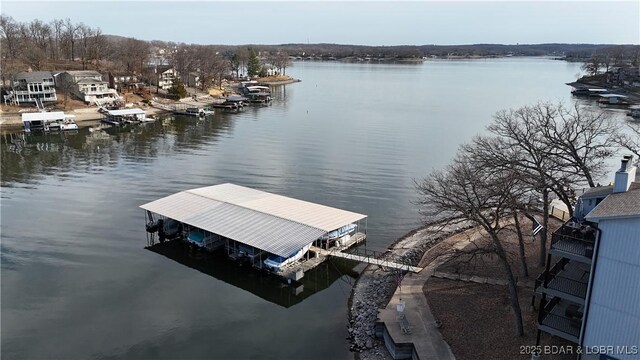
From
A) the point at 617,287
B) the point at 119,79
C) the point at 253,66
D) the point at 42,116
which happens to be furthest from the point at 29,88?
the point at 617,287

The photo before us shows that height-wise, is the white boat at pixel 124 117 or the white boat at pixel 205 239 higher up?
the white boat at pixel 124 117

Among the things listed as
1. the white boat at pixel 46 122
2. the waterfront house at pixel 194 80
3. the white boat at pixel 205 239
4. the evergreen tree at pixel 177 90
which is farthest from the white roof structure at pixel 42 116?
the white boat at pixel 205 239

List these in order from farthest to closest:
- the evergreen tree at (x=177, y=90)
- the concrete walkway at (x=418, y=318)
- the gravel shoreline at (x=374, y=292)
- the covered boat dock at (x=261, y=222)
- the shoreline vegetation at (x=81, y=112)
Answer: the evergreen tree at (x=177, y=90) → the shoreline vegetation at (x=81, y=112) → the covered boat dock at (x=261, y=222) → the gravel shoreline at (x=374, y=292) → the concrete walkway at (x=418, y=318)

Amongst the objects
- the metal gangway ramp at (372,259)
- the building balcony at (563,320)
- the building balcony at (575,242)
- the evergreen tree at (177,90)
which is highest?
the evergreen tree at (177,90)

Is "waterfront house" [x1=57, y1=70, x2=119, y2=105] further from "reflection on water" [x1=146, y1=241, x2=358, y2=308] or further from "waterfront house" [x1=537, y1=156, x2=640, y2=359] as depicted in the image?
"waterfront house" [x1=537, y1=156, x2=640, y2=359]

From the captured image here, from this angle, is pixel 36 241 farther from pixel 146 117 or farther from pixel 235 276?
pixel 146 117

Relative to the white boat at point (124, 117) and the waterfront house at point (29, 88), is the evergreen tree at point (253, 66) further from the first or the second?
the white boat at point (124, 117)

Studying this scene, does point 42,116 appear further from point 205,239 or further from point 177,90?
point 205,239

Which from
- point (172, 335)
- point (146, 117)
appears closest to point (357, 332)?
point (172, 335)
